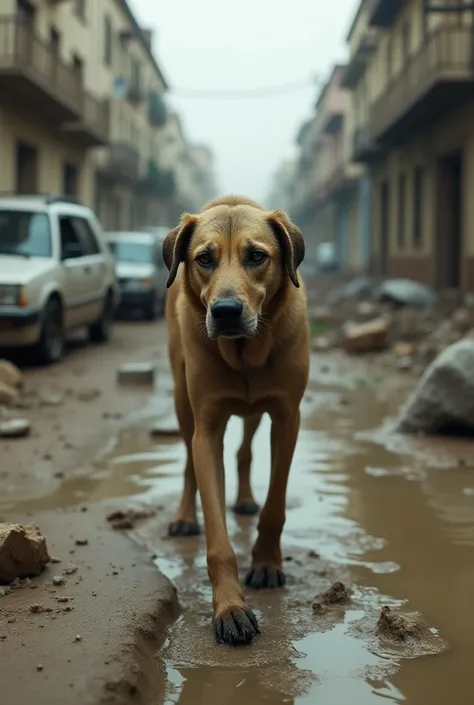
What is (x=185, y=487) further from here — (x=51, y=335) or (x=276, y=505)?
(x=51, y=335)

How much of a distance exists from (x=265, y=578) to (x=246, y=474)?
4.10ft

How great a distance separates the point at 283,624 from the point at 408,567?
2.73ft

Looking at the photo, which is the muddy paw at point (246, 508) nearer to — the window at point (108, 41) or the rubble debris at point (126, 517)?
the rubble debris at point (126, 517)

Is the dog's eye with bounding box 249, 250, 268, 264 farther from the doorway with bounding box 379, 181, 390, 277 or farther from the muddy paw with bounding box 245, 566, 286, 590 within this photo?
the doorway with bounding box 379, 181, 390, 277

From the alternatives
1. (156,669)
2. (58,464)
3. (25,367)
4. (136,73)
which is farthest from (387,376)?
(136,73)

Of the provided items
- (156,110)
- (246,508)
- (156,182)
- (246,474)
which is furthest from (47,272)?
(156,110)

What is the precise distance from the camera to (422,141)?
73.5 ft

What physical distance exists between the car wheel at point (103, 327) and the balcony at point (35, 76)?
8046 mm

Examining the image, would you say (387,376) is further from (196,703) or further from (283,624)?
(196,703)

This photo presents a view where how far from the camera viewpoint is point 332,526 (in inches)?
177

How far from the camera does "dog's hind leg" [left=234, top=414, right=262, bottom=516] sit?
190 inches

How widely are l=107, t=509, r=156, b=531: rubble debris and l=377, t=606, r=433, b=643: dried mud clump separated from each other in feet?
5.46

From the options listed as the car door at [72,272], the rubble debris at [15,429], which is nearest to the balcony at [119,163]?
the car door at [72,272]

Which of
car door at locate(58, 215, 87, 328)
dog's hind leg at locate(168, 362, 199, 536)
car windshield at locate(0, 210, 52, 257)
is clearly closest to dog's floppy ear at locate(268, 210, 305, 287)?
dog's hind leg at locate(168, 362, 199, 536)
